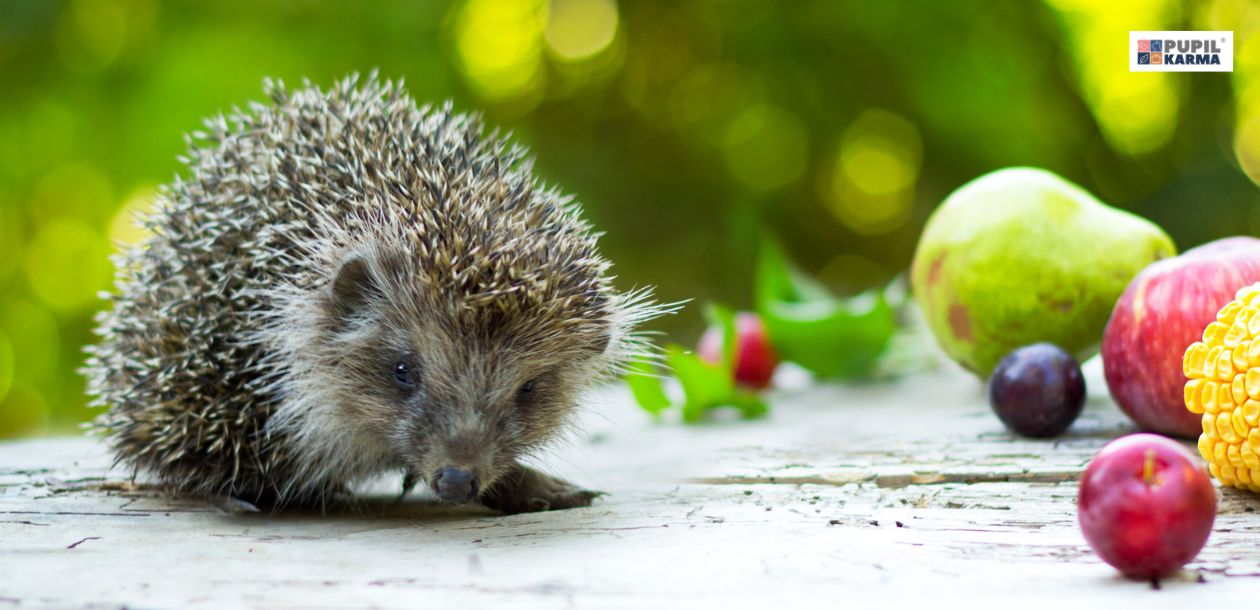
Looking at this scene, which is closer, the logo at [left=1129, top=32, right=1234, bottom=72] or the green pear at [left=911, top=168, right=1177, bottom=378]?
the green pear at [left=911, top=168, right=1177, bottom=378]

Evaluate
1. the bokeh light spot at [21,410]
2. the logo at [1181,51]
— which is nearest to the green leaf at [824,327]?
the logo at [1181,51]

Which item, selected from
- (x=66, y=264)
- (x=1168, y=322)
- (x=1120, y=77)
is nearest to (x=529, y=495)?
(x=1168, y=322)

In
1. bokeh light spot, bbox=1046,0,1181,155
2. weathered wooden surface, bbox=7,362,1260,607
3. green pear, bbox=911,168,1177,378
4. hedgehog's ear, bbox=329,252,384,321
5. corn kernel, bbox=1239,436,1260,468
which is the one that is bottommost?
weathered wooden surface, bbox=7,362,1260,607

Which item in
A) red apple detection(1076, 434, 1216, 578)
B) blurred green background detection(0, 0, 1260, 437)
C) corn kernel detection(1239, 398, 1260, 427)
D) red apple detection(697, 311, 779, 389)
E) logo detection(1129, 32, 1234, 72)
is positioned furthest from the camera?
blurred green background detection(0, 0, 1260, 437)

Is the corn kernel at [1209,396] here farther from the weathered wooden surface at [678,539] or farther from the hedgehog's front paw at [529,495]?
the hedgehog's front paw at [529,495]

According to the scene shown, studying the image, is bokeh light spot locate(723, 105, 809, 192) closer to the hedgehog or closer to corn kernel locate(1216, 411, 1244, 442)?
the hedgehog

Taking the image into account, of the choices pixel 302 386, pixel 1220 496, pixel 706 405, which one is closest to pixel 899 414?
pixel 706 405

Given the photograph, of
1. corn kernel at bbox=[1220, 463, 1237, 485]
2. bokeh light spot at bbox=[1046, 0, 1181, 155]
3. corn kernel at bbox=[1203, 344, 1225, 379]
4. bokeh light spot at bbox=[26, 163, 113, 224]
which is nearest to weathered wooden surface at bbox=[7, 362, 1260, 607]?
corn kernel at bbox=[1220, 463, 1237, 485]
